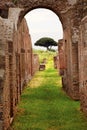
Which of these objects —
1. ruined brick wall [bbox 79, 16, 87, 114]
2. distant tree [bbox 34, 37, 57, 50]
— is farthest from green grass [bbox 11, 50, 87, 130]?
distant tree [bbox 34, 37, 57, 50]

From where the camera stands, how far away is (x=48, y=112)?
553 inches

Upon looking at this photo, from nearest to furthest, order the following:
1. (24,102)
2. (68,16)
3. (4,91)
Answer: (4,91), (24,102), (68,16)

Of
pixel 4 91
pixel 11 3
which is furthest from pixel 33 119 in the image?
pixel 11 3

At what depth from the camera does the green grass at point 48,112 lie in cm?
1173

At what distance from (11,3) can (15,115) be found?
7369 millimetres

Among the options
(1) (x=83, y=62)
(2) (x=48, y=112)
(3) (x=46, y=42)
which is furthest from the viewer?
(3) (x=46, y=42)

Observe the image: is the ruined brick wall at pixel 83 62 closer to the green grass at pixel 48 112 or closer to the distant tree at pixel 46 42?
the green grass at pixel 48 112

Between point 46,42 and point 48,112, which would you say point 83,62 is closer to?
point 48,112

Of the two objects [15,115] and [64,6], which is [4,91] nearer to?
[15,115]

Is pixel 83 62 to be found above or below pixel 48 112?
above

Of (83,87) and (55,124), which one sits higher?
(83,87)

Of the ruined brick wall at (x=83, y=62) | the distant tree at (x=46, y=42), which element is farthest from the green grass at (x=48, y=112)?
the distant tree at (x=46, y=42)

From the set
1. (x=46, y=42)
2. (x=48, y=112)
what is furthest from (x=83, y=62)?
(x=46, y=42)

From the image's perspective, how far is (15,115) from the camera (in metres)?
13.4
